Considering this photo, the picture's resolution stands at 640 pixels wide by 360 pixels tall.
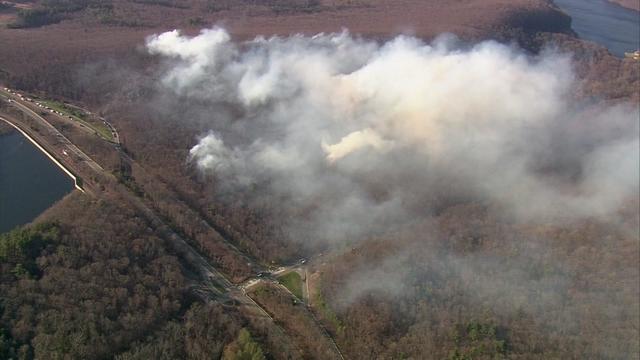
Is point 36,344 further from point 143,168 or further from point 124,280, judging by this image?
point 143,168

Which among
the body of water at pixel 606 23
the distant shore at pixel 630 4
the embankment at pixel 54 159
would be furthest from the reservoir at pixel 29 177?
the distant shore at pixel 630 4

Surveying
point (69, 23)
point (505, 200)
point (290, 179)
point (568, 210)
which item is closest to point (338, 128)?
point (290, 179)

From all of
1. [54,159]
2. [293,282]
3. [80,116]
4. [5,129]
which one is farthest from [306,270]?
[5,129]

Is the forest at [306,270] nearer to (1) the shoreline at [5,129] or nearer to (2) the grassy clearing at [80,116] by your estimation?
(2) the grassy clearing at [80,116]

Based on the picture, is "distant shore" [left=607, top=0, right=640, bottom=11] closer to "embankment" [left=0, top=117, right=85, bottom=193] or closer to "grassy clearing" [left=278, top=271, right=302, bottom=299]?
"grassy clearing" [left=278, top=271, right=302, bottom=299]

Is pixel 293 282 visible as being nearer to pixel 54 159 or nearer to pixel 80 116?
pixel 54 159

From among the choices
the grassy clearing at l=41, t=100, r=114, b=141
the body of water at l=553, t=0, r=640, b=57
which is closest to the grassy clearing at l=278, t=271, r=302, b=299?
the grassy clearing at l=41, t=100, r=114, b=141
